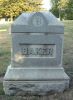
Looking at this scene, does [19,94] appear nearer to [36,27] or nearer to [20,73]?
[20,73]

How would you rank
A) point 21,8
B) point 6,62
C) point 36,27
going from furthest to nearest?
point 21,8 → point 6,62 → point 36,27

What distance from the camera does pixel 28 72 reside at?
5.59 metres

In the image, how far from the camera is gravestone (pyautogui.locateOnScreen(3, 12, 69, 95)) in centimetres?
542

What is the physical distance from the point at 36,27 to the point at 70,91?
1334mm

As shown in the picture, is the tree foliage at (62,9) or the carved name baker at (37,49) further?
the tree foliage at (62,9)

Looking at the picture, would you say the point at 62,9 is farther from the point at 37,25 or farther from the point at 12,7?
the point at 37,25

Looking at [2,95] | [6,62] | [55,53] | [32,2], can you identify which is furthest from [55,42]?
[32,2]

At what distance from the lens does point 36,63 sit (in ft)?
18.3

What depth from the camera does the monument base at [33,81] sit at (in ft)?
18.1

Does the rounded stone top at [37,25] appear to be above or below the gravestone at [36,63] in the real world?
above

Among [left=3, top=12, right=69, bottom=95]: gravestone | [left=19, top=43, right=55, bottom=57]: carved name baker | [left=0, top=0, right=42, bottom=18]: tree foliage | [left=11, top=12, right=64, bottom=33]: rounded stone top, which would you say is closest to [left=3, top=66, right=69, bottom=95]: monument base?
[left=3, top=12, right=69, bottom=95]: gravestone

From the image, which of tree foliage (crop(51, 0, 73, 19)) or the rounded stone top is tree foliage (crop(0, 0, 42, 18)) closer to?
tree foliage (crop(51, 0, 73, 19))

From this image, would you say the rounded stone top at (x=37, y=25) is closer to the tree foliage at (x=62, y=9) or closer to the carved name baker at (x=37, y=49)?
the carved name baker at (x=37, y=49)

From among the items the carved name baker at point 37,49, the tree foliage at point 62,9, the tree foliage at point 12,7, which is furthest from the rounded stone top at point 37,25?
the tree foliage at point 62,9
